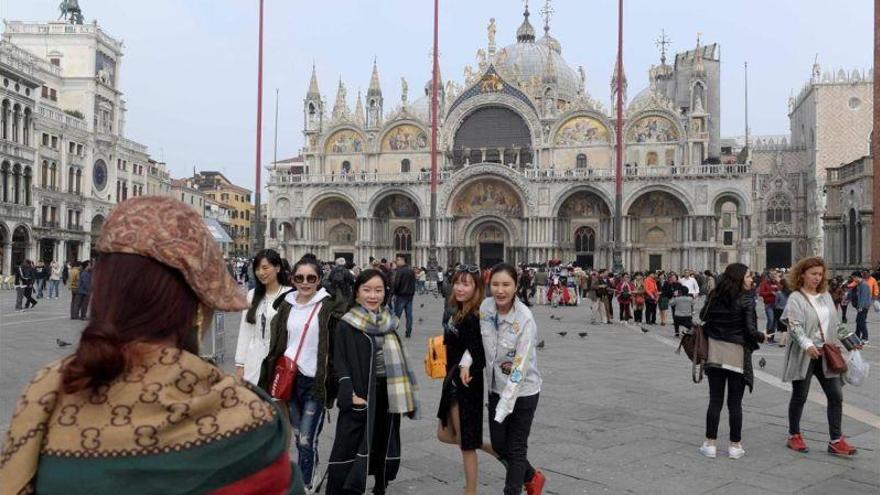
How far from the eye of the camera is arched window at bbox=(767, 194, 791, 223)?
170 ft

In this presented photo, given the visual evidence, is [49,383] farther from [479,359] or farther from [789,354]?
[789,354]

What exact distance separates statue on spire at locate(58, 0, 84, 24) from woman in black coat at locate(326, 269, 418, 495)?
5595 cm

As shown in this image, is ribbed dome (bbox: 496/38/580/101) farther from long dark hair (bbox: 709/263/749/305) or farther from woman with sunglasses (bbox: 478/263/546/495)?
woman with sunglasses (bbox: 478/263/546/495)

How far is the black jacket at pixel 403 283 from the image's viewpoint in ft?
44.6

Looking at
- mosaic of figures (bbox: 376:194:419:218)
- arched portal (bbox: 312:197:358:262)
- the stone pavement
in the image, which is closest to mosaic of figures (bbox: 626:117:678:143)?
mosaic of figures (bbox: 376:194:419:218)

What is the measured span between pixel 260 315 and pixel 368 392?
1.19 m

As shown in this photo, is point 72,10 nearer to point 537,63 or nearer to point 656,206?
point 537,63

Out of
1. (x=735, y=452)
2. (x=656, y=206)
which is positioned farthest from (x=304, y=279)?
(x=656, y=206)

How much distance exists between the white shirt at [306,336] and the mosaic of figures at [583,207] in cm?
3872

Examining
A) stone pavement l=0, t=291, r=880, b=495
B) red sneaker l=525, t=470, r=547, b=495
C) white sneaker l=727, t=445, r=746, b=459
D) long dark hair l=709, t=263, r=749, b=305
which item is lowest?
stone pavement l=0, t=291, r=880, b=495

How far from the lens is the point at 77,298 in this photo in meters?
16.0

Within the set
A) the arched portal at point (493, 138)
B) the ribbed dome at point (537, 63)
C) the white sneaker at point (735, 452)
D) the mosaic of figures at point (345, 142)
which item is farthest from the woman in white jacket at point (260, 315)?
the ribbed dome at point (537, 63)

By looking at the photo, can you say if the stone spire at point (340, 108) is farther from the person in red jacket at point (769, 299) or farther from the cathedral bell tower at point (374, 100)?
the person in red jacket at point (769, 299)

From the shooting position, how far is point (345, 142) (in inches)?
1853
